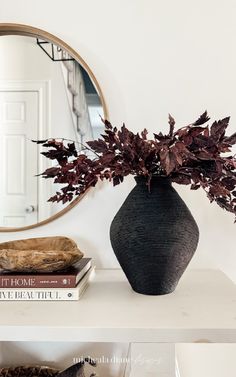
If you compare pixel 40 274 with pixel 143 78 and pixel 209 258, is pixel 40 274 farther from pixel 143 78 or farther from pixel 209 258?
pixel 143 78

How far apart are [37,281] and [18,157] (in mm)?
481

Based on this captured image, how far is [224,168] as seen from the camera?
0.76 m

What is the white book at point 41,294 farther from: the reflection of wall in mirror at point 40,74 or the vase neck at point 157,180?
the reflection of wall in mirror at point 40,74

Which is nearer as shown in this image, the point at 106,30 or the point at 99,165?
the point at 99,165

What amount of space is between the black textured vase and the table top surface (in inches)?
2.0

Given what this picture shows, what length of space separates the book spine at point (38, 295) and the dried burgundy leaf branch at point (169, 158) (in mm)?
267

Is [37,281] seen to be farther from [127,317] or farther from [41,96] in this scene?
[41,96]

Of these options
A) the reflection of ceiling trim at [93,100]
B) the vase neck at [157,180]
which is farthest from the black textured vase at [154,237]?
the reflection of ceiling trim at [93,100]

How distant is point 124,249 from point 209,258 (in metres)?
0.43

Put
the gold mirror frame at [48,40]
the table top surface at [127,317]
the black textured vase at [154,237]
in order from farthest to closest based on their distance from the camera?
1. the gold mirror frame at [48,40]
2. the black textured vase at [154,237]
3. the table top surface at [127,317]

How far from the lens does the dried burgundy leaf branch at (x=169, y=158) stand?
2.25 ft

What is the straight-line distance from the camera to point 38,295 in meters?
0.77

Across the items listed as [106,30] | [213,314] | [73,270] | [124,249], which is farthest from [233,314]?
[106,30]

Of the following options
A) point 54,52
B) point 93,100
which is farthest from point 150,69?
point 54,52
